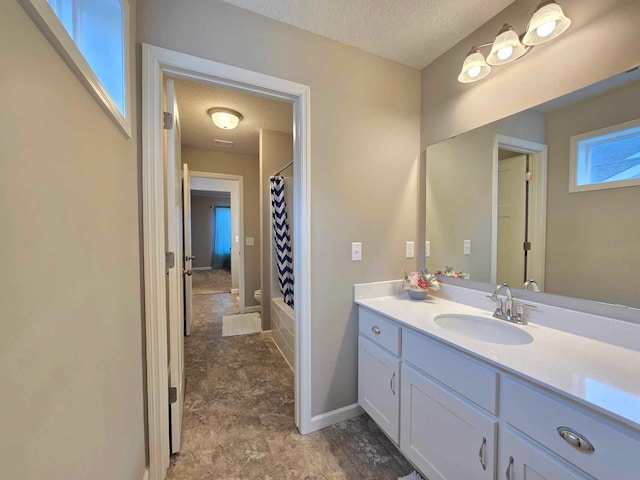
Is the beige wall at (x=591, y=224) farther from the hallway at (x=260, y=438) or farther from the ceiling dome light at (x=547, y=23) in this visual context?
the hallway at (x=260, y=438)

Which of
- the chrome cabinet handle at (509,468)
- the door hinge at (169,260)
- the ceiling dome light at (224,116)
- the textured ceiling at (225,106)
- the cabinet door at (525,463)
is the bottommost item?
the chrome cabinet handle at (509,468)

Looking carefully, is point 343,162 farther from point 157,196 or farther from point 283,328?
point 283,328

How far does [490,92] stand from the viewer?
4.87ft

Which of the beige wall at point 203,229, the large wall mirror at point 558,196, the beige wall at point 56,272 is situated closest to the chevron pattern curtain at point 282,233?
the large wall mirror at point 558,196

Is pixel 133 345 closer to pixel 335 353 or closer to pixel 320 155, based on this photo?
pixel 335 353

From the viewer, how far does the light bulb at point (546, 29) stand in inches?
44.6

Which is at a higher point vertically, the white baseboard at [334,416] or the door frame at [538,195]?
the door frame at [538,195]

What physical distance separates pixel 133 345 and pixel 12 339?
2.61 ft

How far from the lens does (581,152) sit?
116cm

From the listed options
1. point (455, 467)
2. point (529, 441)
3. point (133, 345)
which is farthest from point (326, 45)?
point (455, 467)

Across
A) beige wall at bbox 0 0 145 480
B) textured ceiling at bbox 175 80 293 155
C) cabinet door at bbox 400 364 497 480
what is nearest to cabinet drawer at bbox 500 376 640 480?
cabinet door at bbox 400 364 497 480

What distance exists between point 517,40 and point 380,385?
1964 millimetres

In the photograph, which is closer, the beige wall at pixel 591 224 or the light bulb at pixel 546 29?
the beige wall at pixel 591 224

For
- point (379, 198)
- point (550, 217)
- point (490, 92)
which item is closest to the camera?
point (550, 217)
